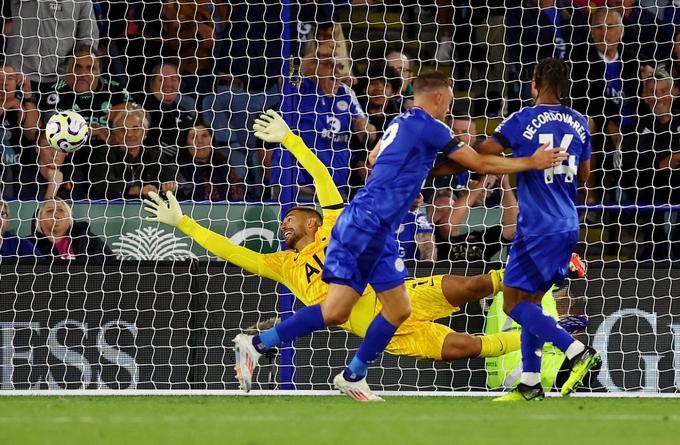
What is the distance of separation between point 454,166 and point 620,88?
148 inches

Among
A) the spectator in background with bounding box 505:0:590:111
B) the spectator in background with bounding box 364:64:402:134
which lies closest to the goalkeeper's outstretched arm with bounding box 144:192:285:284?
the spectator in background with bounding box 364:64:402:134

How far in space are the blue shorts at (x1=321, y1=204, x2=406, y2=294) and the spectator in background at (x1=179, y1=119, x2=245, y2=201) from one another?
294 cm

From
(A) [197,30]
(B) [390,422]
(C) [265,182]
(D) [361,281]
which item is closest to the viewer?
(B) [390,422]

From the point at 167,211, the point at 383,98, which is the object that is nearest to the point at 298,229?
the point at 167,211

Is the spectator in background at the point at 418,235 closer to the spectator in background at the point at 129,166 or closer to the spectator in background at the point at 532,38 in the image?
the spectator in background at the point at 532,38

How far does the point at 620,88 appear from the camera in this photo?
32.5 ft

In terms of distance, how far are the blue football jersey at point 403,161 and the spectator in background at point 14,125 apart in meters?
3.65

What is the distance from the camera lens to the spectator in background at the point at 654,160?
9609mm

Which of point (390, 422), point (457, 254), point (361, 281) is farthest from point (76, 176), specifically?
point (390, 422)

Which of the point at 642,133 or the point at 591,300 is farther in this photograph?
the point at 642,133

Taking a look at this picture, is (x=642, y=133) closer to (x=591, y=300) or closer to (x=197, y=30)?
(x=591, y=300)

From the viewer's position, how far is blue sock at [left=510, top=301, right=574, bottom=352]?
640 cm

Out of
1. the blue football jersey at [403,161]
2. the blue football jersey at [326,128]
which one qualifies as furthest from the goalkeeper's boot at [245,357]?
the blue football jersey at [326,128]

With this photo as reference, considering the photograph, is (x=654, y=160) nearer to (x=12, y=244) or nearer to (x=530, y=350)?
(x=530, y=350)
